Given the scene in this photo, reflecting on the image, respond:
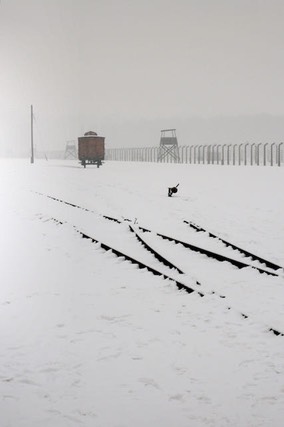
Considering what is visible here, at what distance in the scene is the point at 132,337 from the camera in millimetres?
Answer: 5414

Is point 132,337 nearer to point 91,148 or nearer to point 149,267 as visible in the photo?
point 149,267

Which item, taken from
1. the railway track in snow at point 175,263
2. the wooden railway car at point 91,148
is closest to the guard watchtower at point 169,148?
the wooden railway car at point 91,148

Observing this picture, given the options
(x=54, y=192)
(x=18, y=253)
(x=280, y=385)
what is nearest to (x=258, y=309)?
(x=280, y=385)

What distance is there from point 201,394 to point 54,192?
18.3 metres

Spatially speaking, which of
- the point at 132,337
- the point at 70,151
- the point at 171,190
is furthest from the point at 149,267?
the point at 70,151

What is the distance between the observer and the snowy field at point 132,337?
400cm

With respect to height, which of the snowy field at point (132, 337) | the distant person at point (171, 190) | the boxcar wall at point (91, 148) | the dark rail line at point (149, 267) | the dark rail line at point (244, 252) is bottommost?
the snowy field at point (132, 337)

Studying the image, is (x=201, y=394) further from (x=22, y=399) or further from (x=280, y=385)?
(x=22, y=399)

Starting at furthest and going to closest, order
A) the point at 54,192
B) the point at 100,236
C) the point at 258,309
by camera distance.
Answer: the point at 54,192, the point at 100,236, the point at 258,309

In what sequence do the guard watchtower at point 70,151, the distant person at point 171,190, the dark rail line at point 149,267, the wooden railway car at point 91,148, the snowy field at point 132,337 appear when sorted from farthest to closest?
the guard watchtower at point 70,151, the wooden railway car at point 91,148, the distant person at point 171,190, the dark rail line at point 149,267, the snowy field at point 132,337

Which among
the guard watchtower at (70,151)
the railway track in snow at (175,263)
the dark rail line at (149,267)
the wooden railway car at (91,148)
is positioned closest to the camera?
the dark rail line at (149,267)

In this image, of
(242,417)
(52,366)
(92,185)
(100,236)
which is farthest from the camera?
(92,185)

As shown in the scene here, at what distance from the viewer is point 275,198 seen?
739 inches

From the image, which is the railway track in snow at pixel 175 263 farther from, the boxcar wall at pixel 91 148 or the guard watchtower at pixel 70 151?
the guard watchtower at pixel 70 151
